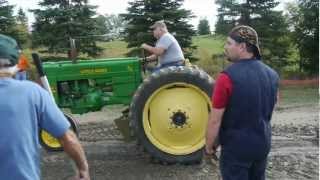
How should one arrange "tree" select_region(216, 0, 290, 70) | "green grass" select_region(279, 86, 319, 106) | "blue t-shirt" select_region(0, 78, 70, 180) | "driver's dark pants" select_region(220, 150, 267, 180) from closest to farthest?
"blue t-shirt" select_region(0, 78, 70, 180) → "driver's dark pants" select_region(220, 150, 267, 180) → "green grass" select_region(279, 86, 319, 106) → "tree" select_region(216, 0, 290, 70)

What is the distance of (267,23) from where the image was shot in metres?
26.5

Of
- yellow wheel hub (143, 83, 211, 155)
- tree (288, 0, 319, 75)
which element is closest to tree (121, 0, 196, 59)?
tree (288, 0, 319, 75)

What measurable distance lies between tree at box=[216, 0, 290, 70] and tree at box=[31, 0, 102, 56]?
22.7 feet

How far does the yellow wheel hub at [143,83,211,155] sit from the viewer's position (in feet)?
25.8

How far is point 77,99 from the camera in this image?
29.0ft

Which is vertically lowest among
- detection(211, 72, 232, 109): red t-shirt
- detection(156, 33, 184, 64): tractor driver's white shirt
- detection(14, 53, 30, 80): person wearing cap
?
detection(156, 33, 184, 64): tractor driver's white shirt

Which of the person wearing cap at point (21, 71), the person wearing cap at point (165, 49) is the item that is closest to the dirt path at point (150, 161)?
the person wearing cap at point (165, 49)

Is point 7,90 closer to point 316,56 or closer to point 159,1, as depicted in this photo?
point 159,1

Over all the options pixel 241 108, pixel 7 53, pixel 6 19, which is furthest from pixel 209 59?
pixel 7 53

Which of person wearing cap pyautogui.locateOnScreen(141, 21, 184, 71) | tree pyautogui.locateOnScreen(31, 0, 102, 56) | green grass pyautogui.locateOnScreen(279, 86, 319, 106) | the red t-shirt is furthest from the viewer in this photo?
tree pyautogui.locateOnScreen(31, 0, 102, 56)

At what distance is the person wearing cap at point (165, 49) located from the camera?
321 inches

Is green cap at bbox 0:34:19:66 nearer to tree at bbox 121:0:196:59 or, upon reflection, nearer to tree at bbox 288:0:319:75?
tree at bbox 121:0:196:59

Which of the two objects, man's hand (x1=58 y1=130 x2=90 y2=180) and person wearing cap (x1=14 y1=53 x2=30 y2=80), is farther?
person wearing cap (x1=14 y1=53 x2=30 y2=80)

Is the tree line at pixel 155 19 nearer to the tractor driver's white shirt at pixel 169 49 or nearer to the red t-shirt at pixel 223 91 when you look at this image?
the tractor driver's white shirt at pixel 169 49
